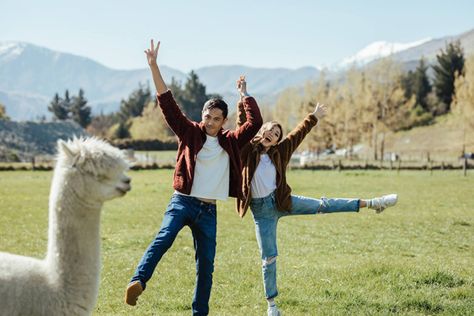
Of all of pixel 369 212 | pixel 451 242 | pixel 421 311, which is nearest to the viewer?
pixel 421 311

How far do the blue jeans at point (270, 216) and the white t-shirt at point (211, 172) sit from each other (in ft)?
2.36

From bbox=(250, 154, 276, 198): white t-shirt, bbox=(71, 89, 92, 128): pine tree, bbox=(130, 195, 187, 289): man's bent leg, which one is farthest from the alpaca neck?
bbox=(71, 89, 92, 128): pine tree

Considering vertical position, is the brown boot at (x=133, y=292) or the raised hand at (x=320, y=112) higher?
the raised hand at (x=320, y=112)

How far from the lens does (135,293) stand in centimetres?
545

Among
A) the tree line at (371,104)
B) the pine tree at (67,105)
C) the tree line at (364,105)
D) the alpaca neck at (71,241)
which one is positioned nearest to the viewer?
the alpaca neck at (71,241)

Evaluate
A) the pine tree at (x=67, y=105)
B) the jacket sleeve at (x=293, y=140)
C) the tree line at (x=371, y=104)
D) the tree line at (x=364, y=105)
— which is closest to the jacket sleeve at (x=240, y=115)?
the jacket sleeve at (x=293, y=140)

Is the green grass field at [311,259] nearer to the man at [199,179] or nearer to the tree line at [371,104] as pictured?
the man at [199,179]

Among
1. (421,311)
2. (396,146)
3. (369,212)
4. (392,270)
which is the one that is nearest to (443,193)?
(369,212)

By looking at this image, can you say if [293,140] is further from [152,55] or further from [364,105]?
[364,105]

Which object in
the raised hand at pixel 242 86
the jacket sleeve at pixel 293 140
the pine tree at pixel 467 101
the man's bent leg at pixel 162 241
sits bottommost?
the man's bent leg at pixel 162 241

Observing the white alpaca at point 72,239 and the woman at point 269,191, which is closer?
the white alpaca at point 72,239

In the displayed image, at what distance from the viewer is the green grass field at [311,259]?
752cm

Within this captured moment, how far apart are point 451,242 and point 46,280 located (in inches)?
468

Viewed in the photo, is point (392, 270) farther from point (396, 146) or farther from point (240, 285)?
point (396, 146)
